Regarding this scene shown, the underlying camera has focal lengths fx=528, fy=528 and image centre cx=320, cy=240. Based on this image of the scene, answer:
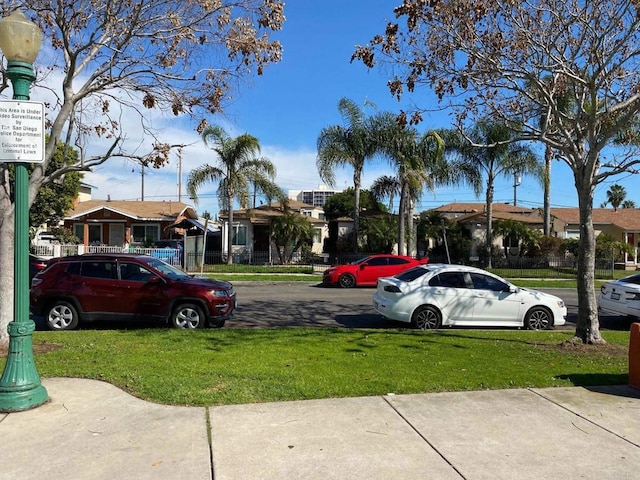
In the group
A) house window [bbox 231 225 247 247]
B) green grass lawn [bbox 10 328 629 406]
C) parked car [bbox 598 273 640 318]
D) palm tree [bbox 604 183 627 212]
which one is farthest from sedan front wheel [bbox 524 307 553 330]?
palm tree [bbox 604 183 627 212]

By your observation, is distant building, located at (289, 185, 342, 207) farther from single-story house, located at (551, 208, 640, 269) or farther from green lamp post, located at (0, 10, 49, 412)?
green lamp post, located at (0, 10, 49, 412)

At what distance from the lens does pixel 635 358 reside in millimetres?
6430

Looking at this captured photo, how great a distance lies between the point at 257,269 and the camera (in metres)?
29.7

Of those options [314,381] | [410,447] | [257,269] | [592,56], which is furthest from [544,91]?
[257,269]

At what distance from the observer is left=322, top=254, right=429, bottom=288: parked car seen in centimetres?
2186

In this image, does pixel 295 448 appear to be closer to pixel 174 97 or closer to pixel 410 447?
pixel 410 447

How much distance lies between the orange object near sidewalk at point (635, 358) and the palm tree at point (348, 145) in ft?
78.2

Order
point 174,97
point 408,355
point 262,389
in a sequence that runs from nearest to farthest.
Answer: point 262,389
point 408,355
point 174,97

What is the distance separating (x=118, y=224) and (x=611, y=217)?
38.4 metres

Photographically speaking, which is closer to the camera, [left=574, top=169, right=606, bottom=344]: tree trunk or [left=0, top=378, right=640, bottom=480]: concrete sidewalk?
[left=0, top=378, right=640, bottom=480]: concrete sidewalk

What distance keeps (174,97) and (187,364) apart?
574cm

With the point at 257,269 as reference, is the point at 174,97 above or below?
above

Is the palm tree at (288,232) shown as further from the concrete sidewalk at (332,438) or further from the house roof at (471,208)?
the concrete sidewalk at (332,438)

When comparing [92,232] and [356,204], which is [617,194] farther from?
[92,232]
